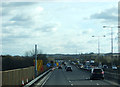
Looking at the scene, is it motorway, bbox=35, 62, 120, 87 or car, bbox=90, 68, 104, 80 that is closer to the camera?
motorway, bbox=35, 62, 120, 87

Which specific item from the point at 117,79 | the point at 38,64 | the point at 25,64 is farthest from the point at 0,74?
the point at 25,64

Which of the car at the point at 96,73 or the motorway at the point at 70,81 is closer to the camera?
the motorway at the point at 70,81

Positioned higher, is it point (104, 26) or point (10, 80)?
point (104, 26)

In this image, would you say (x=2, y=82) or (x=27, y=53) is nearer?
(x=2, y=82)

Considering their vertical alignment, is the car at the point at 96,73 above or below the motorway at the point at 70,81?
above

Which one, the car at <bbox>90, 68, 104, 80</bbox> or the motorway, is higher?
the car at <bbox>90, 68, 104, 80</bbox>

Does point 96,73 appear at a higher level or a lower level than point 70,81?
higher

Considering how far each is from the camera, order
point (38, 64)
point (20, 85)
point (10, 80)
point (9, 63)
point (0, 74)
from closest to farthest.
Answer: point (0, 74), point (10, 80), point (20, 85), point (38, 64), point (9, 63)

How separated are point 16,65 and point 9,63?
15.0 ft

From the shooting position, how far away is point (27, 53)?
15662 centimetres

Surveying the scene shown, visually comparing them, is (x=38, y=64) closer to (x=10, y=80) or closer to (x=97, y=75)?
(x=97, y=75)

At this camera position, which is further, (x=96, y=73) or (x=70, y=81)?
(x=96, y=73)

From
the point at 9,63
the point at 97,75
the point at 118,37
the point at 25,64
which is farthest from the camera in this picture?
the point at 25,64

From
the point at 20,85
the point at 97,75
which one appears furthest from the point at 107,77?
the point at 20,85
